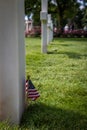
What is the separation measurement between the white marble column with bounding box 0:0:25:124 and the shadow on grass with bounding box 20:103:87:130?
0.17 metres

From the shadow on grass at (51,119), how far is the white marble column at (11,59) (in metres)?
0.17

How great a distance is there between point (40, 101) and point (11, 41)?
Result: 1.19 metres

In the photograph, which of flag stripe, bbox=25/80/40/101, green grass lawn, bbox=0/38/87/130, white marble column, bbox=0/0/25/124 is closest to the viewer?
white marble column, bbox=0/0/25/124

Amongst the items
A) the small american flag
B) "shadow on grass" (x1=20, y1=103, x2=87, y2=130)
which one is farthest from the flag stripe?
"shadow on grass" (x1=20, y1=103, x2=87, y2=130)

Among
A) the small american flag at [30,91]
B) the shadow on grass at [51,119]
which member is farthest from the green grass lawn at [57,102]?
the small american flag at [30,91]

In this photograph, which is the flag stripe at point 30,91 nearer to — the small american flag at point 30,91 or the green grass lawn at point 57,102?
the small american flag at point 30,91

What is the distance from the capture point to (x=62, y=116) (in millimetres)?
3402

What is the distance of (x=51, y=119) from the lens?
3301mm

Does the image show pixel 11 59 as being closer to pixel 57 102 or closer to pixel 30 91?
pixel 30 91

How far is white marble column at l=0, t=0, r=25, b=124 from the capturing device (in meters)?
3.03

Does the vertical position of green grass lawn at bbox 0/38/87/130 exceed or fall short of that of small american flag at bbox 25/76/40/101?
it falls short

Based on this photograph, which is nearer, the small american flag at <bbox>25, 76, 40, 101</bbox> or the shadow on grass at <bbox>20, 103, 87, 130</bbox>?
the shadow on grass at <bbox>20, 103, 87, 130</bbox>

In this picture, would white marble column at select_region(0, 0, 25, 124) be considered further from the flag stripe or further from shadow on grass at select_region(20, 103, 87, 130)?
the flag stripe

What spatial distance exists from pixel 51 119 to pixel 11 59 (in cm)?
78
